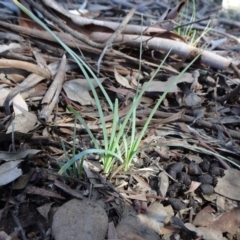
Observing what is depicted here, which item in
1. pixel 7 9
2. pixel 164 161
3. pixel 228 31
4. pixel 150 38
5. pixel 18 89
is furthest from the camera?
pixel 228 31

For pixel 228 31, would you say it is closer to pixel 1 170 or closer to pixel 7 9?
pixel 7 9

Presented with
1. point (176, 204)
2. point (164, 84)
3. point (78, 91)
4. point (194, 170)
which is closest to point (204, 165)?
point (194, 170)

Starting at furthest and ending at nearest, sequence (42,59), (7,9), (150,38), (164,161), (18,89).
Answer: (7,9) < (150,38) < (42,59) < (18,89) < (164,161)

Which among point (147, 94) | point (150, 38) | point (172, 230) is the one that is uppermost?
point (150, 38)

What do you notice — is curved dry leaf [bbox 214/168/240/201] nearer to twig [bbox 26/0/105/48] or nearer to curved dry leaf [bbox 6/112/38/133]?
curved dry leaf [bbox 6/112/38/133]

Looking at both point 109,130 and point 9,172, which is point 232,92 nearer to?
point 109,130

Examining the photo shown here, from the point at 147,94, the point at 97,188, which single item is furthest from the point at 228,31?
the point at 97,188
